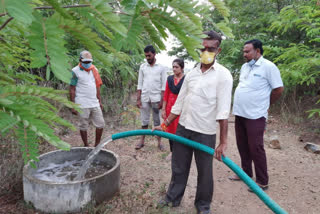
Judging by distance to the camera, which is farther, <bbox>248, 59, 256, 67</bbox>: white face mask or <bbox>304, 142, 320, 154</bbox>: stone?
<bbox>304, 142, 320, 154</bbox>: stone

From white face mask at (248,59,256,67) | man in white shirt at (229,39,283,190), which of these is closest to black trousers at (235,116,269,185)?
man in white shirt at (229,39,283,190)

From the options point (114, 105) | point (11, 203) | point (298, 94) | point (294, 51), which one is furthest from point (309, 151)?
point (11, 203)

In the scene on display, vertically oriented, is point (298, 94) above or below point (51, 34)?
below

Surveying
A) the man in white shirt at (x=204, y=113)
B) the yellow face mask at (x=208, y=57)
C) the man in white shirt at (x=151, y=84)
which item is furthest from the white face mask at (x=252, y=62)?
the man in white shirt at (x=151, y=84)

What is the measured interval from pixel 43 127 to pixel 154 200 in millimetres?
2639

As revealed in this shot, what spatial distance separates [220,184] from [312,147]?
2786mm

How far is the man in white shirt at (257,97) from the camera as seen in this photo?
10.7ft

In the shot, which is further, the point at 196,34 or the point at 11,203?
the point at 11,203

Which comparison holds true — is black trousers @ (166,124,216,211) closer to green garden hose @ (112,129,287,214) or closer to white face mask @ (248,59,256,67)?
green garden hose @ (112,129,287,214)

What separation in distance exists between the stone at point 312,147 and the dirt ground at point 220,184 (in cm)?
11

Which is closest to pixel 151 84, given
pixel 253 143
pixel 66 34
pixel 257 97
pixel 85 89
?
pixel 85 89

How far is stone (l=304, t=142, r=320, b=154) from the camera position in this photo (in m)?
5.05

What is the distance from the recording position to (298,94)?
8.06 metres

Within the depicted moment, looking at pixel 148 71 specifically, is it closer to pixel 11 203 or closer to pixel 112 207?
pixel 112 207
